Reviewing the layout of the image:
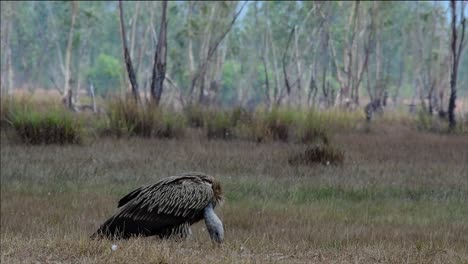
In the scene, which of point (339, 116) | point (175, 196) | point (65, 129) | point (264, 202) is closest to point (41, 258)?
point (175, 196)

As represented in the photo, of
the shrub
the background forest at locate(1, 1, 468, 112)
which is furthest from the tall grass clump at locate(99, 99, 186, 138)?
the background forest at locate(1, 1, 468, 112)

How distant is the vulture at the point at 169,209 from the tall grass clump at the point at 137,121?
28.5 feet

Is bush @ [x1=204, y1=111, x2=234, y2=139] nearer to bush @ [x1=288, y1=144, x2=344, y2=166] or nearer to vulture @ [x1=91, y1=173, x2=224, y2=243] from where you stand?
bush @ [x1=288, y1=144, x2=344, y2=166]

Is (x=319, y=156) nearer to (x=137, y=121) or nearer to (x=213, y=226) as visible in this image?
(x=137, y=121)

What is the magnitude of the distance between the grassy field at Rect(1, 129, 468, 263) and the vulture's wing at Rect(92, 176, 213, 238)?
0.50 ft

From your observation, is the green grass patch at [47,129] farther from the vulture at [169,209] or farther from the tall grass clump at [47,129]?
the vulture at [169,209]

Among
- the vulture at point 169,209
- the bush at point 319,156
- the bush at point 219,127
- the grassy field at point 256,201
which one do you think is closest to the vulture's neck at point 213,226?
the vulture at point 169,209

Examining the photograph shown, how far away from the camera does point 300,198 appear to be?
27.3 ft

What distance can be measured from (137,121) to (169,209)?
9104 mm

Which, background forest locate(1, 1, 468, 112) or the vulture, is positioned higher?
background forest locate(1, 1, 468, 112)

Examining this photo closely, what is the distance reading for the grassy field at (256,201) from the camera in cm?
510

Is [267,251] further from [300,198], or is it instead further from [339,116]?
[339,116]

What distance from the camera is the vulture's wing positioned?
5.21 metres

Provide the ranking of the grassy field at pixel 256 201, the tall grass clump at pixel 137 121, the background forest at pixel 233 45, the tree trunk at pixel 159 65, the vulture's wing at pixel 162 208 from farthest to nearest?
1. the background forest at pixel 233 45
2. the tree trunk at pixel 159 65
3. the tall grass clump at pixel 137 121
4. the vulture's wing at pixel 162 208
5. the grassy field at pixel 256 201
